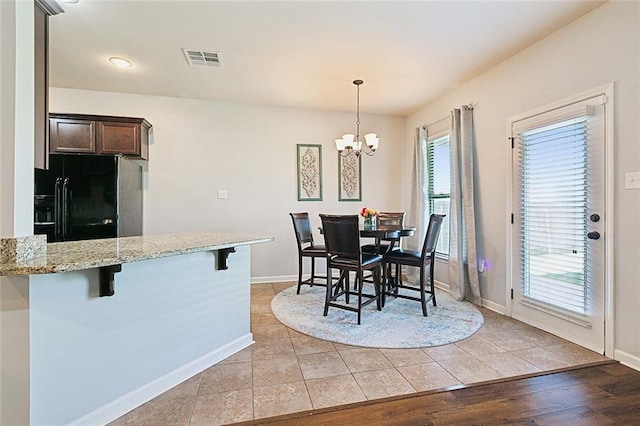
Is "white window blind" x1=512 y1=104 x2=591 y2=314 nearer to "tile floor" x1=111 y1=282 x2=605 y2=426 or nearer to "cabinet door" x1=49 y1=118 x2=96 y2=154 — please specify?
"tile floor" x1=111 y1=282 x2=605 y2=426

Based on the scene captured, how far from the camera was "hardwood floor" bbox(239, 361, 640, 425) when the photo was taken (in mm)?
1646

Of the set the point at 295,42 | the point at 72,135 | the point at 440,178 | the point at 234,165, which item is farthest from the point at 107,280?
the point at 440,178

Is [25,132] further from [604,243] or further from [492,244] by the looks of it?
[492,244]

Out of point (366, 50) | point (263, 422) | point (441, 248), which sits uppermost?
point (366, 50)

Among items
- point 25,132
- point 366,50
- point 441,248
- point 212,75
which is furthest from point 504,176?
point 25,132

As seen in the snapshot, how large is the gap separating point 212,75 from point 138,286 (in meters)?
2.66

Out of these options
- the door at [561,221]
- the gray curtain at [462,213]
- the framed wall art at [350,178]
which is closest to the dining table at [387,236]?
the gray curtain at [462,213]

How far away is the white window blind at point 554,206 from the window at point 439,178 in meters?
1.15

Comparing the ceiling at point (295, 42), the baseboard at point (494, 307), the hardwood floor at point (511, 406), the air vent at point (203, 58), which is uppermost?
the air vent at point (203, 58)

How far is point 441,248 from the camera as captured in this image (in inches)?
172

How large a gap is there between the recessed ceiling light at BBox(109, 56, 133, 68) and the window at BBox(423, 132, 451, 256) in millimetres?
3775

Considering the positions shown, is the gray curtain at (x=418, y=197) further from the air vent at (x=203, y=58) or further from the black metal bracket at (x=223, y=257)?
the black metal bracket at (x=223, y=257)

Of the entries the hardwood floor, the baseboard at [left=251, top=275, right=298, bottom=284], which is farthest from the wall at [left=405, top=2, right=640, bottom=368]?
the baseboard at [left=251, top=275, right=298, bottom=284]

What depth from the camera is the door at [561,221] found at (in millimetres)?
2398
